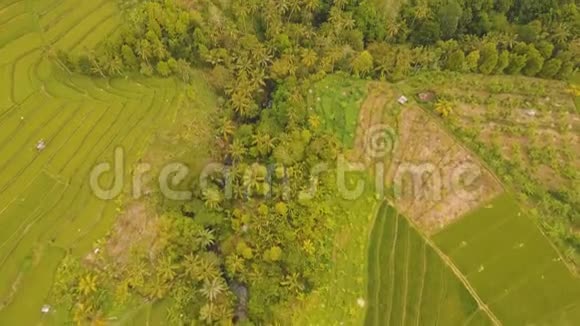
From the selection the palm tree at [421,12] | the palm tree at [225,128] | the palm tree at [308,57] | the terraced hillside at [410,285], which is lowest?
the terraced hillside at [410,285]

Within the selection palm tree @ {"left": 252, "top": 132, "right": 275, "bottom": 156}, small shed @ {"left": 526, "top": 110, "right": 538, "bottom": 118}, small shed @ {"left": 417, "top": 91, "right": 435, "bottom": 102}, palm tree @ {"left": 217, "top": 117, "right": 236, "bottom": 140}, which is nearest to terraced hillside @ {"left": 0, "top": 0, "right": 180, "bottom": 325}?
palm tree @ {"left": 217, "top": 117, "right": 236, "bottom": 140}

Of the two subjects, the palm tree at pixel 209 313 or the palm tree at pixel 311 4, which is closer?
the palm tree at pixel 209 313

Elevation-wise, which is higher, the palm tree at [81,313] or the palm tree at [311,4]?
the palm tree at [311,4]

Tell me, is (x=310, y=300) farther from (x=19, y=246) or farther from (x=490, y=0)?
(x=490, y=0)

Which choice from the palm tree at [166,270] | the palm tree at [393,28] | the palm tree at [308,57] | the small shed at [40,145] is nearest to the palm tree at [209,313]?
the palm tree at [166,270]

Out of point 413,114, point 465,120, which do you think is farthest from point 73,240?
point 465,120

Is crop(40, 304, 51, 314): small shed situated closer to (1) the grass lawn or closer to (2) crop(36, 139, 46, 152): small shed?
(2) crop(36, 139, 46, 152): small shed

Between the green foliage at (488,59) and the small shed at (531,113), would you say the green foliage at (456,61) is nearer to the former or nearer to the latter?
the green foliage at (488,59)

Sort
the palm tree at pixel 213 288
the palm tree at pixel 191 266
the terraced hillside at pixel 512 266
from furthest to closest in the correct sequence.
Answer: the palm tree at pixel 191 266 < the palm tree at pixel 213 288 < the terraced hillside at pixel 512 266
